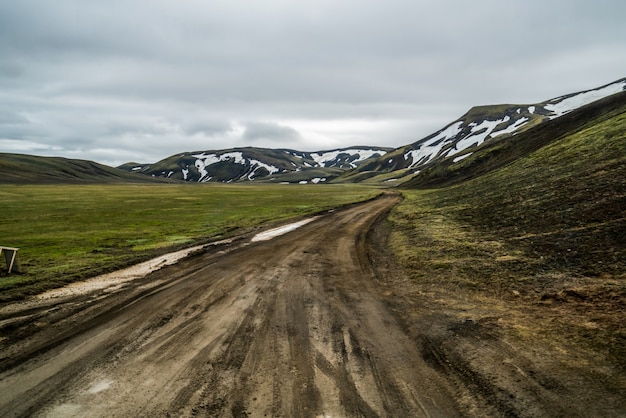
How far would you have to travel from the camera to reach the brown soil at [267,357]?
5.14 meters

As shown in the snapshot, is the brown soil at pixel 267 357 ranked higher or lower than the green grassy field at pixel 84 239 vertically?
lower

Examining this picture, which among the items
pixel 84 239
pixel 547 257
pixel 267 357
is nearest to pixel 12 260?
pixel 84 239

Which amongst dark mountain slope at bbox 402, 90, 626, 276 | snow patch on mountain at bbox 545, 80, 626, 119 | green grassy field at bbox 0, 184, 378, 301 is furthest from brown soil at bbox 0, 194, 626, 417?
snow patch on mountain at bbox 545, 80, 626, 119

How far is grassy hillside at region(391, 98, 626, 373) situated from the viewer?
7.19m

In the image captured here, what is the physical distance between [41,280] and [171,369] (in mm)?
10006

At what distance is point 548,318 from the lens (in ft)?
25.4

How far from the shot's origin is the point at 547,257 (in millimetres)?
11922

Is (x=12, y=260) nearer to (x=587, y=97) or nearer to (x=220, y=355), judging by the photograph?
(x=220, y=355)

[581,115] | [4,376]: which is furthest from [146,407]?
[581,115]

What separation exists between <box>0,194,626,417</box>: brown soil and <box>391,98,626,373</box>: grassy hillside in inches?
35.3

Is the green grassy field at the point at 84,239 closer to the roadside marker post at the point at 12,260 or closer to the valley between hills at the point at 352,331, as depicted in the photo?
the roadside marker post at the point at 12,260

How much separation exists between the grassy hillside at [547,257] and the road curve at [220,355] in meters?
2.93

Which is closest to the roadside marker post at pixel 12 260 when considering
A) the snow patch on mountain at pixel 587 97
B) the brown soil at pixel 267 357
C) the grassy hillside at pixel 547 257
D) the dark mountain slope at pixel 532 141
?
the brown soil at pixel 267 357

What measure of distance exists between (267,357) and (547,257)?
10882mm
